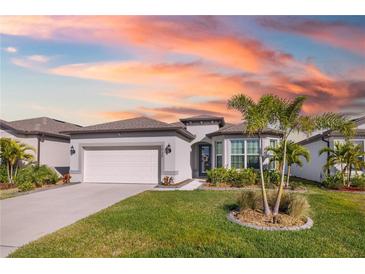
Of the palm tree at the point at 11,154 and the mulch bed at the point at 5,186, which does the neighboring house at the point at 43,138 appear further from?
the mulch bed at the point at 5,186

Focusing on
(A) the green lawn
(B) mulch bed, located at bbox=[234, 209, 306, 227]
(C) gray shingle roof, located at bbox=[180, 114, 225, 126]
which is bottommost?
(A) the green lawn

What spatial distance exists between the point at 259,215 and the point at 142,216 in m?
3.06

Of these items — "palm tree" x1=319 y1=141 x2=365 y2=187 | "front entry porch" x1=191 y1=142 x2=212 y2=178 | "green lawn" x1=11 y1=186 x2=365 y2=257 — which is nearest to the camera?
"green lawn" x1=11 y1=186 x2=365 y2=257

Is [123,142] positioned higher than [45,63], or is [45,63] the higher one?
[45,63]

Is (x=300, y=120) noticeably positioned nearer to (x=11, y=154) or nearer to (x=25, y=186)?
(x=25, y=186)

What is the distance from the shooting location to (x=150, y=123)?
14.5 m

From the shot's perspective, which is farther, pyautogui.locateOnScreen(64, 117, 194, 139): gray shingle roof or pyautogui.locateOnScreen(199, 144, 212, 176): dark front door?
pyautogui.locateOnScreen(199, 144, 212, 176): dark front door

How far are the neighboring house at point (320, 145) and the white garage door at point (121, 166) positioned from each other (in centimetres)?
905

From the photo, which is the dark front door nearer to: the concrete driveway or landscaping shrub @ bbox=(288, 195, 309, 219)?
the concrete driveway

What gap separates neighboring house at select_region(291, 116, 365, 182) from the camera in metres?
13.4

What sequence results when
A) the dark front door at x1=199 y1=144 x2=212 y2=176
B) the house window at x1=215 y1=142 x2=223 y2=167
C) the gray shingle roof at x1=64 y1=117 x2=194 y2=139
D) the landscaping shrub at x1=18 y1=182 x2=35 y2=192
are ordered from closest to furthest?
the landscaping shrub at x1=18 y1=182 x2=35 y2=192
the gray shingle roof at x1=64 y1=117 x2=194 y2=139
the house window at x1=215 y1=142 x2=223 y2=167
the dark front door at x1=199 y1=144 x2=212 y2=176

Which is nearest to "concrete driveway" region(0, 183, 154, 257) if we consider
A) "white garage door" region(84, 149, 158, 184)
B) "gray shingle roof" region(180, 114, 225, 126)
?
"white garage door" region(84, 149, 158, 184)
